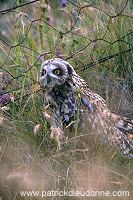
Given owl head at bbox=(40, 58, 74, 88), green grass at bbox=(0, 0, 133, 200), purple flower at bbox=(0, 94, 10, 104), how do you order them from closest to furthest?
green grass at bbox=(0, 0, 133, 200), owl head at bbox=(40, 58, 74, 88), purple flower at bbox=(0, 94, 10, 104)

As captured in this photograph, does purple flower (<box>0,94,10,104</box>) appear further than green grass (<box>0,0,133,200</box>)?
Yes

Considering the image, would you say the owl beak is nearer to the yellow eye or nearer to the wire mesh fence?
the yellow eye

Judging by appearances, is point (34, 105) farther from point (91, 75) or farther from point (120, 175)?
point (120, 175)

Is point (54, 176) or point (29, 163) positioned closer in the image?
point (54, 176)

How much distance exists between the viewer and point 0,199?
6.21 ft

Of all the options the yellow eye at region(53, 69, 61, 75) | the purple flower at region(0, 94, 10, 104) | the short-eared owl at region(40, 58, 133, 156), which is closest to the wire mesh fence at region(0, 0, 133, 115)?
the purple flower at region(0, 94, 10, 104)

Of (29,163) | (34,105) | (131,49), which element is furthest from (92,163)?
(131,49)

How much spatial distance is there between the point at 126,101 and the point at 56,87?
647 mm

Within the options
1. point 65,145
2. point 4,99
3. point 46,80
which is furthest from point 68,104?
point 4,99

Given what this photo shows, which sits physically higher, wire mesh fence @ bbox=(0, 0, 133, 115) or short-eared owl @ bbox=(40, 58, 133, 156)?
wire mesh fence @ bbox=(0, 0, 133, 115)

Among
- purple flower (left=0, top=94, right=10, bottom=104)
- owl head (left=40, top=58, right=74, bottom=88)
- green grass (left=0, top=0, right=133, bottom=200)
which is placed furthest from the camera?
purple flower (left=0, top=94, right=10, bottom=104)

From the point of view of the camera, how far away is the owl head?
234cm

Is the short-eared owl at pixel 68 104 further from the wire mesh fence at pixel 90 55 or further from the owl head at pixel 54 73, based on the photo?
the wire mesh fence at pixel 90 55

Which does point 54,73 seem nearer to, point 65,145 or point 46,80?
point 46,80
